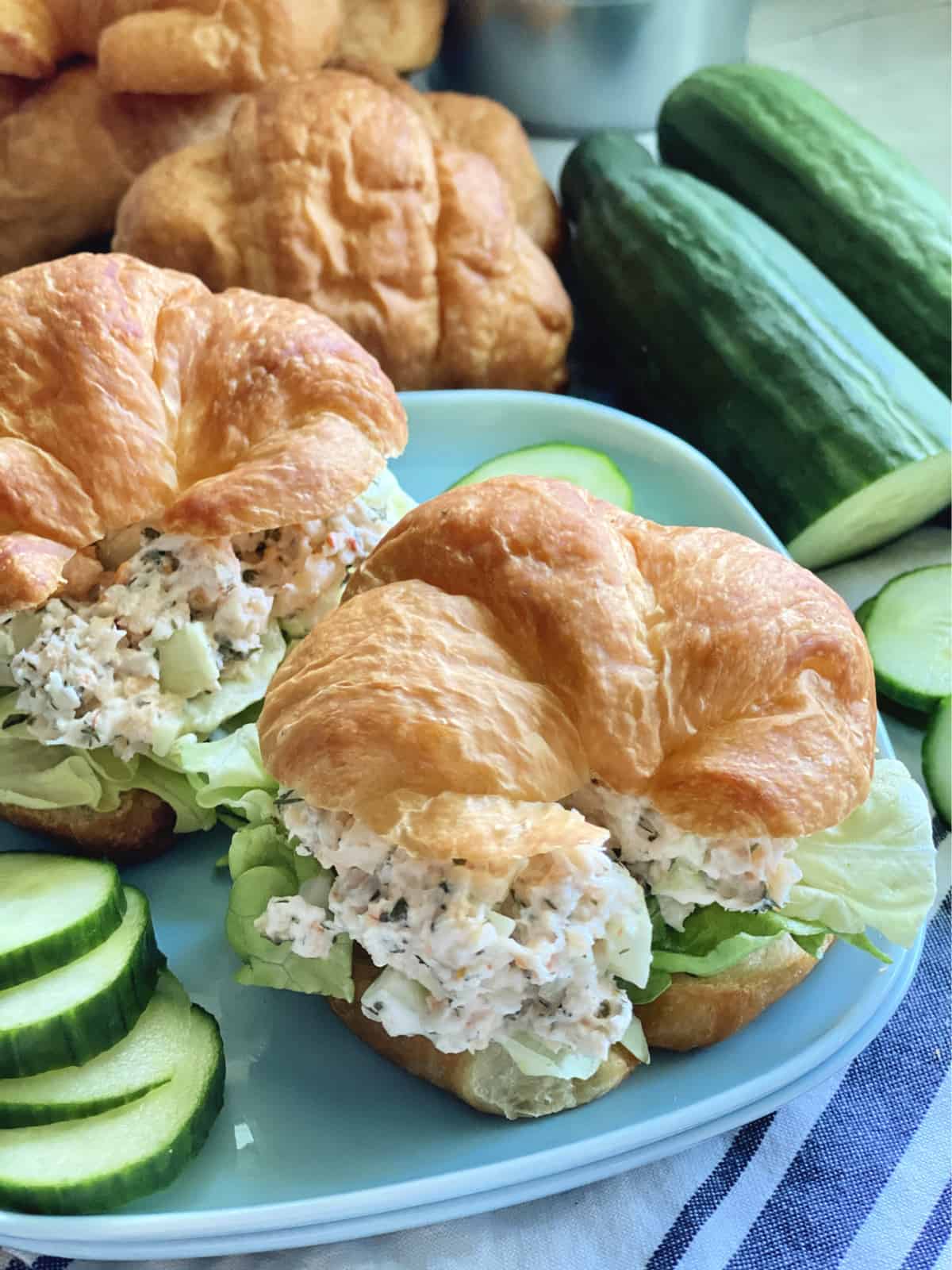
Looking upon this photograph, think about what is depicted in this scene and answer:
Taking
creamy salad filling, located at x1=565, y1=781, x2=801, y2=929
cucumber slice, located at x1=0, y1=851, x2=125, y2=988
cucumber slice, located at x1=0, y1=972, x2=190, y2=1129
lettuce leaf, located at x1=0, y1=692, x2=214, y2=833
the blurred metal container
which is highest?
the blurred metal container

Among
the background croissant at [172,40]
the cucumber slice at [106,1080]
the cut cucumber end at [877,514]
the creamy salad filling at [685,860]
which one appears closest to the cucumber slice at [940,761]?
the cut cucumber end at [877,514]

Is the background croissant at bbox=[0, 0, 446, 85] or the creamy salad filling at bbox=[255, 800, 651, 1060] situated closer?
the creamy salad filling at bbox=[255, 800, 651, 1060]

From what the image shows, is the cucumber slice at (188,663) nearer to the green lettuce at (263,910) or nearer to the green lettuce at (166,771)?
the green lettuce at (166,771)

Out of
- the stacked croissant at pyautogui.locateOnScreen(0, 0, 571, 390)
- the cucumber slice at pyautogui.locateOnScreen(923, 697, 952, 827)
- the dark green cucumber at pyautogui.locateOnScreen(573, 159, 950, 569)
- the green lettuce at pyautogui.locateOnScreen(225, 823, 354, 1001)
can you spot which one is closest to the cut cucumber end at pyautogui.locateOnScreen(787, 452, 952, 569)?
the dark green cucumber at pyautogui.locateOnScreen(573, 159, 950, 569)

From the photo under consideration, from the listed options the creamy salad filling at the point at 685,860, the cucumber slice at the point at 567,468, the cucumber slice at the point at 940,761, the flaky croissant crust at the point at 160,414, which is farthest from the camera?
the cucumber slice at the point at 567,468

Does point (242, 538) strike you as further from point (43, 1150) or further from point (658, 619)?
point (43, 1150)

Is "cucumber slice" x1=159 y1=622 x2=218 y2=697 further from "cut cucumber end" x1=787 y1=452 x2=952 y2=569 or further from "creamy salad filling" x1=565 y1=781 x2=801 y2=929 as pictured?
"cut cucumber end" x1=787 y1=452 x2=952 y2=569
